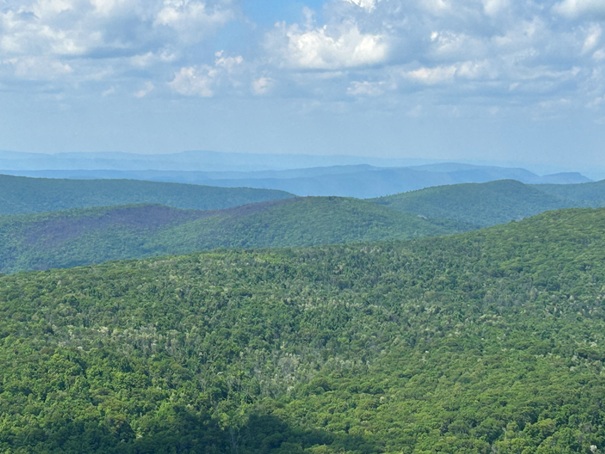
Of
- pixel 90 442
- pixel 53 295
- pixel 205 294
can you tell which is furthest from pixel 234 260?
pixel 90 442

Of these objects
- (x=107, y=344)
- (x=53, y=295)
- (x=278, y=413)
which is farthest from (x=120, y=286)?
(x=278, y=413)

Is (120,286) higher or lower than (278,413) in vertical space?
higher

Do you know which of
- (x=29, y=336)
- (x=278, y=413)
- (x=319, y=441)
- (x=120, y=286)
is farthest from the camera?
(x=120, y=286)

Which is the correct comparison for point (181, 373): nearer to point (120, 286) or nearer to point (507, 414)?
point (120, 286)

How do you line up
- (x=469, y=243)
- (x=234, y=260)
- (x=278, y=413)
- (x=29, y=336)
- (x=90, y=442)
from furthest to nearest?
1. (x=469, y=243)
2. (x=234, y=260)
3. (x=29, y=336)
4. (x=278, y=413)
5. (x=90, y=442)

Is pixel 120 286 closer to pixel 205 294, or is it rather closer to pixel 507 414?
pixel 205 294

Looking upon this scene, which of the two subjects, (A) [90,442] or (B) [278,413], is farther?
(B) [278,413]
